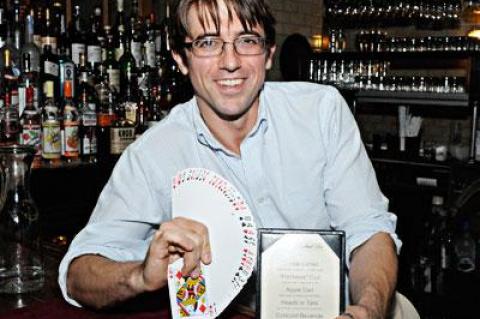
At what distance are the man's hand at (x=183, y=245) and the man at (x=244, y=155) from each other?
202 mm

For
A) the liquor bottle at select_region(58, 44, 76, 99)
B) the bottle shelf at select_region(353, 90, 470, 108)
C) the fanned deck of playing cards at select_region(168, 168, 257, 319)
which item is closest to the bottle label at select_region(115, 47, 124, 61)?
the liquor bottle at select_region(58, 44, 76, 99)

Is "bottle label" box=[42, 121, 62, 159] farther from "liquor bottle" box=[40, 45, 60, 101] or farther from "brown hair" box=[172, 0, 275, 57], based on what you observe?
"brown hair" box=[172, 0, 275, 57]

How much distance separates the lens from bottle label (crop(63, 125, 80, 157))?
2.95m

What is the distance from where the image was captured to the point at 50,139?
9.34ft

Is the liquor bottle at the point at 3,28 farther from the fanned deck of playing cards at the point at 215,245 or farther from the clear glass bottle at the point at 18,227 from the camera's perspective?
the fanned deck of playing cards at the point at 215,245

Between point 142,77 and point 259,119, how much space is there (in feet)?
7.15

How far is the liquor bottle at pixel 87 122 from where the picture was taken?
3.06m

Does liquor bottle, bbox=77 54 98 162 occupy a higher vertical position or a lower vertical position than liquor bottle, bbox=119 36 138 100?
lower

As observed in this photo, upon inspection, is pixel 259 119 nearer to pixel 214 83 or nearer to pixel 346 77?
pixel 214 83

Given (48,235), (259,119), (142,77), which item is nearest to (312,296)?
(259,119)

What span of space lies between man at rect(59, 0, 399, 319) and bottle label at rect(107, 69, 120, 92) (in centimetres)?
191

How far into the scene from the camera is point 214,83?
142 cm

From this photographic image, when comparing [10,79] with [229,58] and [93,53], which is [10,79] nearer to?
[93,53]

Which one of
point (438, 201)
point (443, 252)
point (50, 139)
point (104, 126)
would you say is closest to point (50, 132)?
point (50, 139)
